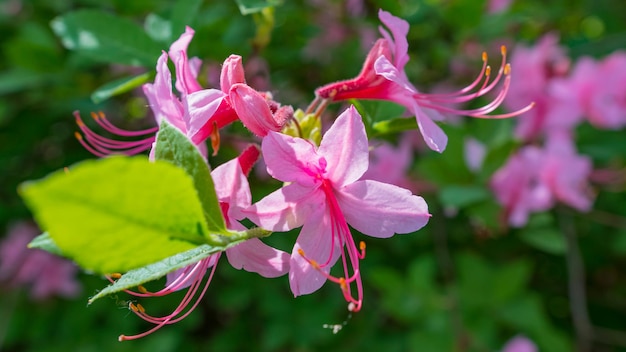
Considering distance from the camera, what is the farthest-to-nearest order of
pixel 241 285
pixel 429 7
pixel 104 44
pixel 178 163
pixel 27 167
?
pixel 27 167, pixel 241 285, pixel 429 7, pixel 104 44, pixel 178 163

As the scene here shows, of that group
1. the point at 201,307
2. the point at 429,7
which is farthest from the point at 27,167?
the point at 429,7

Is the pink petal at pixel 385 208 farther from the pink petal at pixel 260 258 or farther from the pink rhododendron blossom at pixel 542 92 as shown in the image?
the pink rhododendron blossom at pixel 542 92

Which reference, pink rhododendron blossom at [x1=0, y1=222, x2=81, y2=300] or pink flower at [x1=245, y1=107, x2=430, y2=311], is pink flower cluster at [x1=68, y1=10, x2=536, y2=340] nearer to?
pink flower at [x1=245, y1=107, x2=430, y2=311]

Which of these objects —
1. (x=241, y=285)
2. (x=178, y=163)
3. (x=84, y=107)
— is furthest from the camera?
(x=241, y=285)

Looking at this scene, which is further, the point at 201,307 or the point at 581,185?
the point at 201,307

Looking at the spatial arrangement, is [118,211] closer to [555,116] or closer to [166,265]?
[166,265]

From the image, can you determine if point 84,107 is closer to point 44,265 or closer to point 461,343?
point 44,265

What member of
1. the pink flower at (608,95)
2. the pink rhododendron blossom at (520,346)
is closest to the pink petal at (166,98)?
the pink rhododendron blossom at (520,346)

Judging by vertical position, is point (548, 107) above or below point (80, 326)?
above

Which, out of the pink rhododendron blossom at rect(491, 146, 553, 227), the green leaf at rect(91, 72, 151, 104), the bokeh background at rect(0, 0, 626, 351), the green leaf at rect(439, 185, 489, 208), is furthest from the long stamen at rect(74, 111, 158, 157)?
the pink rhododendron blossom at rect(491, 146, 553, 227)
